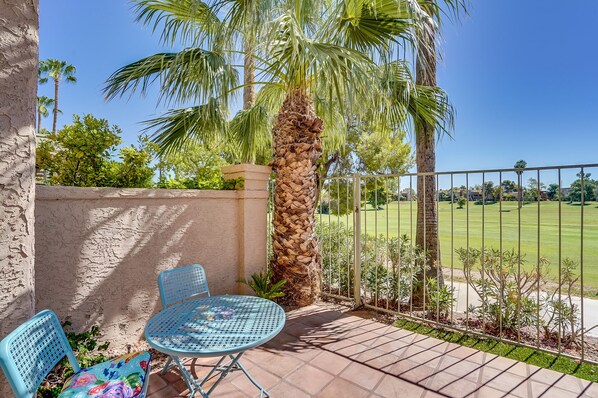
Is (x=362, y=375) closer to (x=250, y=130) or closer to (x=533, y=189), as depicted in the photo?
(x=533, y=189)

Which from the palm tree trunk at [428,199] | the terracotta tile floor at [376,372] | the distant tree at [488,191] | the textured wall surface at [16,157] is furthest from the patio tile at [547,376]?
the textured wall surface at [16,157]

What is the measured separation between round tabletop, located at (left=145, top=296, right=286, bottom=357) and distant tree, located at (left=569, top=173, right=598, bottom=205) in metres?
3.16

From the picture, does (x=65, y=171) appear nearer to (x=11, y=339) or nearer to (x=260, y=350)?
(x=11, y=339)

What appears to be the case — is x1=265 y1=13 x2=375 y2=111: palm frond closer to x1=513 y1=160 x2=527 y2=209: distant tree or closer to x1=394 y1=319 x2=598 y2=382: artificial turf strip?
x1=513 y1=160 x2=527 y2=209: distant tree

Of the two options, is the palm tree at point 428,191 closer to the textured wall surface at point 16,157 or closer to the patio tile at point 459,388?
the patio tile at point 459,388

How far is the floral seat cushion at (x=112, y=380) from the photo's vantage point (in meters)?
1.72

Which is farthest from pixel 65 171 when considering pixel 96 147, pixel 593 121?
pixel 593 121

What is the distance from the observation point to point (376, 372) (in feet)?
9.07

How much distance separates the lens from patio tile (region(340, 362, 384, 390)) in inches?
103

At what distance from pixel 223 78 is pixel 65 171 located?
83.1 inches

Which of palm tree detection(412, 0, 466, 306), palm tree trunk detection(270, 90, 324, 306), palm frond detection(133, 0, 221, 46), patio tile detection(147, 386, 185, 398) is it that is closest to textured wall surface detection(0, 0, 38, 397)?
patio tile detection(147, 386, 185, 398)

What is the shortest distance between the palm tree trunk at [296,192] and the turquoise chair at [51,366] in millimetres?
2632

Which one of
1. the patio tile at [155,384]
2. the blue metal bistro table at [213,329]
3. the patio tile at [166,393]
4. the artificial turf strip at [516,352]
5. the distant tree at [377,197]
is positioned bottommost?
the artificial turf strip at [516,352]

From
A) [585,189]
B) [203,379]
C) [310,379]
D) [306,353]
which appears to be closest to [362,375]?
[310,379]
